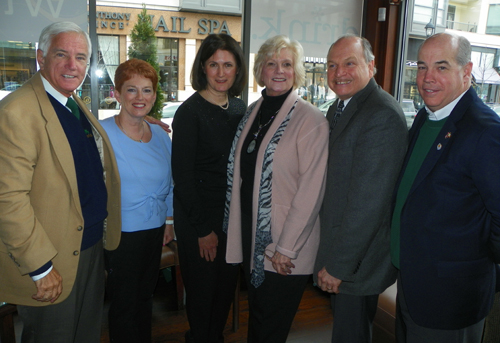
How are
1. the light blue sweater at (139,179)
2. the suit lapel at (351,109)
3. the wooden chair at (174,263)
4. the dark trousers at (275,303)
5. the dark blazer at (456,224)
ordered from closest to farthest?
the dark blazer at (456,224), the suit lapel at (351,109), the dark trousers at (275,303), the light blue sweater at (139,179), the wooden chair at (174,263)

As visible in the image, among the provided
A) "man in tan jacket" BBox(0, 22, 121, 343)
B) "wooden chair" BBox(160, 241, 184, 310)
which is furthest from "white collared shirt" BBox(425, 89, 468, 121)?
"wooden chair" BBox(160, 241, 184, 310)

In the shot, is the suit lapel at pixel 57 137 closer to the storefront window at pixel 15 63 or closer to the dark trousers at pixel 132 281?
the dark trousers at pixel 132 281

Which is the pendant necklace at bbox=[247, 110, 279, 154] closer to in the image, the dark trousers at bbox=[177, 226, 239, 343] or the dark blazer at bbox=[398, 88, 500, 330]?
the dark trousers at bbox=[177, 226, 239, 343]

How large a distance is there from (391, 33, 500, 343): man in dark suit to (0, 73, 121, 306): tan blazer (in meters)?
1.34

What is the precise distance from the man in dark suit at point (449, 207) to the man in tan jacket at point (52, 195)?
133cm

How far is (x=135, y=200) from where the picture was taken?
6.56 ft

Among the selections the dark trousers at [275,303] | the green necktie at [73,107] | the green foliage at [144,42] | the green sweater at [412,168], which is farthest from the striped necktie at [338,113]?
the green foliage at [144,42]

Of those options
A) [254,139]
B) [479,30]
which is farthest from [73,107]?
[479,30]

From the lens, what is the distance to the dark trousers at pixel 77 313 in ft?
5.31

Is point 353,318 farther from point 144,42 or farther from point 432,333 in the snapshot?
point 144,42

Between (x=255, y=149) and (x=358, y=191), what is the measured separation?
1.75 feet

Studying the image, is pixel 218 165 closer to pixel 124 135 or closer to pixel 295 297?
pixel 124 135

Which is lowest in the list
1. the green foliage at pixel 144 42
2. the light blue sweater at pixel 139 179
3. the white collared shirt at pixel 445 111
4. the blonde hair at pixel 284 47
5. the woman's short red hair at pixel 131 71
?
the light blue sweater at pixel 139 179

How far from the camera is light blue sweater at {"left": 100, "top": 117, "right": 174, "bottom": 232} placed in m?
1.98
